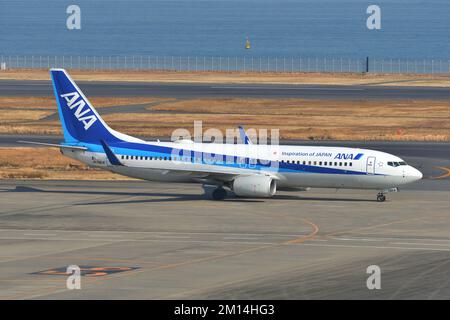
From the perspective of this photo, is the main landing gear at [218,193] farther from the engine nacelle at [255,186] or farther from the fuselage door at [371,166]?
the fuselage door at [371,166]

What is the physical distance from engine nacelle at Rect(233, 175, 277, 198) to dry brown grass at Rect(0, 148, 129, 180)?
1900 centimetres

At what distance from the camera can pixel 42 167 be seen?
340 feet

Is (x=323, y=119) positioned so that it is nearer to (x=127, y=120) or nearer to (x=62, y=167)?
(x=127, y=120)

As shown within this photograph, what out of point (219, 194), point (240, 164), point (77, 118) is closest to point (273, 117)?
point (77, 118)

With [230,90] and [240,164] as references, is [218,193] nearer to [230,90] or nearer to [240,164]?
[240,164]

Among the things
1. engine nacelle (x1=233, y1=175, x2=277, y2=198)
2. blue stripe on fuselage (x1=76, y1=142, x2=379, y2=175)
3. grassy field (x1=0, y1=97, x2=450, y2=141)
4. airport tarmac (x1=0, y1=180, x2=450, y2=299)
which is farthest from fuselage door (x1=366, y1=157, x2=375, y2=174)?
grassy field (x1=0, y1=97, x2=450, y2=141)

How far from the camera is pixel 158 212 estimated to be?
79250 mm

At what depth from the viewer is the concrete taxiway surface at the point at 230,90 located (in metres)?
169

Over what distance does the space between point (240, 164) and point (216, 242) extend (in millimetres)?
18653

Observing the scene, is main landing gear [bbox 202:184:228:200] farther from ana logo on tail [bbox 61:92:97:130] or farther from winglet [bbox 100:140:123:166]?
ana logo on tail [bbox 61:92:97:130]

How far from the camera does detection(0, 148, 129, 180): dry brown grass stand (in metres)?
98.9

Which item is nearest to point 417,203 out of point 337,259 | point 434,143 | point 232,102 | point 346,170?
point 346,170

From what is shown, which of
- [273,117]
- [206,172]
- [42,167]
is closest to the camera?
[206,172]

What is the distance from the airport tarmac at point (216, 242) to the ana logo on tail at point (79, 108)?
5799 millimetres
